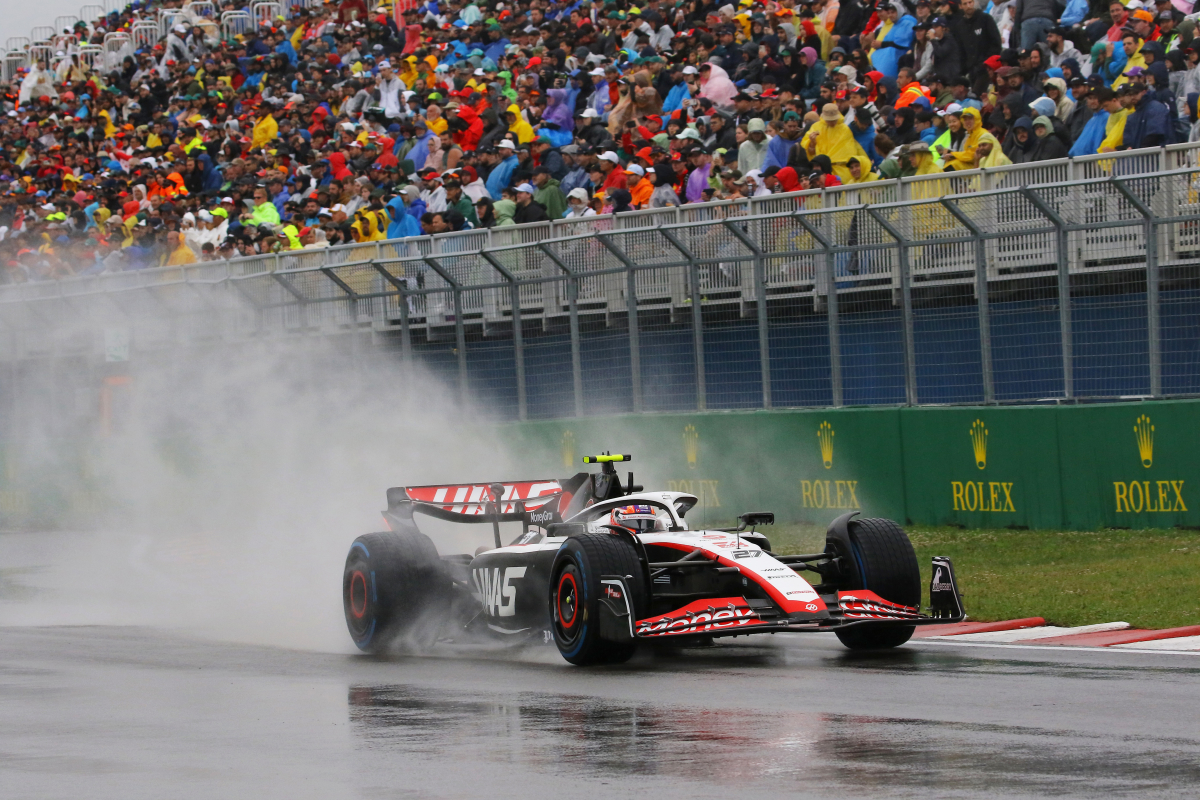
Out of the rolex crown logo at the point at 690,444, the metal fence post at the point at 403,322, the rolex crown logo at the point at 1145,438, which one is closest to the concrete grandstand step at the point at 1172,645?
the rolex crown logo at the point at 1145,438

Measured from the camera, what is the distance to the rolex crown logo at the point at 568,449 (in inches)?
731

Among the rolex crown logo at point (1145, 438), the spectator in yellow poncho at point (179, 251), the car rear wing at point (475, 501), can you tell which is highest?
the spectator in yellow poncho at point (179, 251)

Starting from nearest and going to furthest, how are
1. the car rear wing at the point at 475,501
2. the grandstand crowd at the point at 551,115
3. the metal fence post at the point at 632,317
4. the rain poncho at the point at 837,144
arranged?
the car rear wing at the point at 475,501 < the grandstand crowd at the point at 551,115 < the metal fence post at the point at 632,317 < the rain poncho at the point at 837,144

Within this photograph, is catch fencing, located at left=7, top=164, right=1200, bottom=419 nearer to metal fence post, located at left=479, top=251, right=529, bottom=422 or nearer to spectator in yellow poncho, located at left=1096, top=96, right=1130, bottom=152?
metal fence post, located at left=479, top=251, right=529, bottom=422

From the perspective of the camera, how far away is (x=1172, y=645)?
9516mm

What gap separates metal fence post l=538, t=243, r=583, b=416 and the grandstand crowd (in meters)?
1.00

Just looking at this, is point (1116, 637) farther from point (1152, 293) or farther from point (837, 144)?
point (837, 144)

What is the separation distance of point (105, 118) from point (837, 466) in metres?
23.9

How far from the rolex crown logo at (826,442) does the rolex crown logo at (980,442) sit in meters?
1.56

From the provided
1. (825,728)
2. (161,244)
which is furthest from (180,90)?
(825,728)

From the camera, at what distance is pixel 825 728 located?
713cm

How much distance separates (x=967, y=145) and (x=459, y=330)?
612 centimetres

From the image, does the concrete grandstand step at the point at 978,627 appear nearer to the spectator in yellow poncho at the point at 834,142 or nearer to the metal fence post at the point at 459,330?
the spectator in yellow poncho at the point at 834,142

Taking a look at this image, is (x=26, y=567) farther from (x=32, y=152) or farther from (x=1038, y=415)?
(x=32, y=152)
